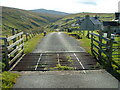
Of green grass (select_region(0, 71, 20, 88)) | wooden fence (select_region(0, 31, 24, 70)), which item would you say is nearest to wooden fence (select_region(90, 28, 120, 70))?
green grass (select_region(0, 71, 20, 88))

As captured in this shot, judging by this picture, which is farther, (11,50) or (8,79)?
(11,50)

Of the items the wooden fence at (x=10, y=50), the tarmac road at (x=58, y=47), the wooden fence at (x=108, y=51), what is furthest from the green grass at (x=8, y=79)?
the tarmac road at (x=58, y=47)

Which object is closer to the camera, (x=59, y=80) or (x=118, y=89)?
(x=118, y=89)

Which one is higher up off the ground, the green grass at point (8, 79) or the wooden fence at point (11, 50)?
the wooden fence at point (11, 50)

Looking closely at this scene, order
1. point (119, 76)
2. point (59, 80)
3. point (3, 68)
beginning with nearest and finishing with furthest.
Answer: point (59, 80)
point (119, 76)
point (3, 68)

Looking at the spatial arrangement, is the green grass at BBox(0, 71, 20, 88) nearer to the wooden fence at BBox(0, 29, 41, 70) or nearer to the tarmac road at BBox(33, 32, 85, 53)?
the wooden fence at BBox(0, 29, 41, 70)

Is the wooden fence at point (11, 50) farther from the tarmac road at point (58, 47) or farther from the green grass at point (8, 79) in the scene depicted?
the tarmac road at point (58, 47)

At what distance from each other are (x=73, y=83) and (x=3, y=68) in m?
4.29

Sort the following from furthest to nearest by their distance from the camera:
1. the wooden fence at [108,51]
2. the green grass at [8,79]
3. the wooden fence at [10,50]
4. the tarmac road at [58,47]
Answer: the tarmac road at [58,47]
the wooden fence at [108,51]
the wooden fence at [10,50]
the green grass at [8,79]

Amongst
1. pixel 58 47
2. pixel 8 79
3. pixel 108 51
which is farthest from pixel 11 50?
pixel 108 51

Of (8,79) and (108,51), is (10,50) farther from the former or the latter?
(108,51)

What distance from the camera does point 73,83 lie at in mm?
7043

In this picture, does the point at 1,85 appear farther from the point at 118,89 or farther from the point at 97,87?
the point at 118,89

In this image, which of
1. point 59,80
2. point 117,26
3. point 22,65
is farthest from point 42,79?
point 117,26
